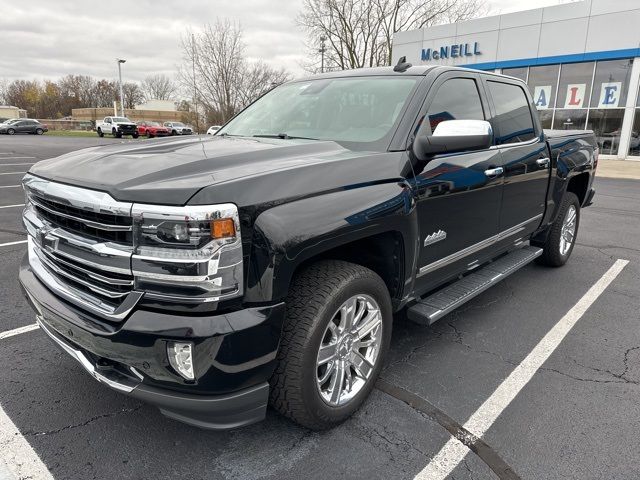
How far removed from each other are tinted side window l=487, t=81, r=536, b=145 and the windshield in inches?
43.8

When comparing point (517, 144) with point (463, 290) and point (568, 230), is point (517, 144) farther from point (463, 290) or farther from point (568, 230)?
point (568, 230)

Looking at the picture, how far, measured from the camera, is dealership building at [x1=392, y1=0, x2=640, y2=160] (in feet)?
63.1

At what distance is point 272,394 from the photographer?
2229 millimetres

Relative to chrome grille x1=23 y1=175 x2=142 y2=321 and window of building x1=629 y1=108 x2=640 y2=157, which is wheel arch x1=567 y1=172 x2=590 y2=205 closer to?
chrome grille x1=23 y1=175 x2=142 y2=321

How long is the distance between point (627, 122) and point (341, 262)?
22.3 metres

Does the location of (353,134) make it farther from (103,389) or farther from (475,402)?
(103,389)

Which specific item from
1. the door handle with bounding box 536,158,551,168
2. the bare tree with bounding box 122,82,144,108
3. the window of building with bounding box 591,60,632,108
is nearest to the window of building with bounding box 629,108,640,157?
the window of building with bounding box 591,60,632,108

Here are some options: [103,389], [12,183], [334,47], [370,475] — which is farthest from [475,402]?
[334,47]

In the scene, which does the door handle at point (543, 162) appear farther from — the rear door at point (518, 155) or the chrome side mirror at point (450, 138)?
the chrome side mirror at point (450, 138)

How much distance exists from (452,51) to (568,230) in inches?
852

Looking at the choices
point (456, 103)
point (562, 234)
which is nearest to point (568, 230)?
point (562, 234)

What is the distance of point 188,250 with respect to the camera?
1.86m

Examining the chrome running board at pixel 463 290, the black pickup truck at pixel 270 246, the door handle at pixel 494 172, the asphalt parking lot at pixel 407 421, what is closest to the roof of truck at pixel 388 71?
the black pickup truck at pixel 270 246

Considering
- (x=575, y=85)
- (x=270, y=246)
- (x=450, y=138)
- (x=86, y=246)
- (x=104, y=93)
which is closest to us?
(x=270, y=246)
